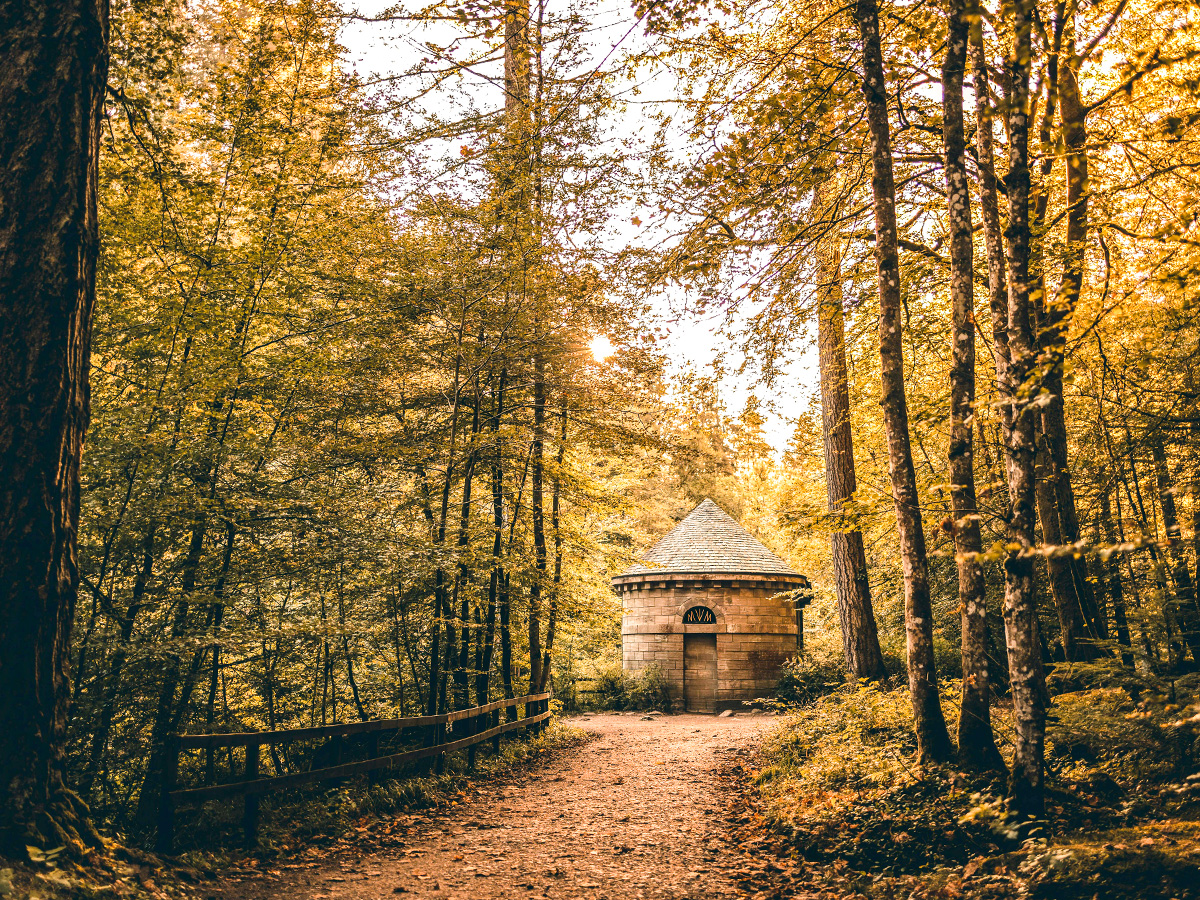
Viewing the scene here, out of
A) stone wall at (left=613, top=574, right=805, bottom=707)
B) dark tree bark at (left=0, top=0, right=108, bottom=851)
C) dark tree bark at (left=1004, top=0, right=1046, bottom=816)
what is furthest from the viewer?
stone wall at (left=613, top=574, right=805, bottom=707)

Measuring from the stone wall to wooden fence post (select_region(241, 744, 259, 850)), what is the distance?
14.1m

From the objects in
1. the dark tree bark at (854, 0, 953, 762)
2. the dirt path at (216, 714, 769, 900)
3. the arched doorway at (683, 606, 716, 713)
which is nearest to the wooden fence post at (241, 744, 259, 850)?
the dirt path at (216, 714, 769, 900)

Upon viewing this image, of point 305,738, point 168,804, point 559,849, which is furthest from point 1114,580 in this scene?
point 168,804

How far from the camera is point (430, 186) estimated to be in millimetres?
10930

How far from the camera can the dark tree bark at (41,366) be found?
3.71m

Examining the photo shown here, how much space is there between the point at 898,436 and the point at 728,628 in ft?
43.9

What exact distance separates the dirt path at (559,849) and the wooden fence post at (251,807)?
454 mm

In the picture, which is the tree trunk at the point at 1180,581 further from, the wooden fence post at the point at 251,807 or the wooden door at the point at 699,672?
the wooden door at the point at 699,672

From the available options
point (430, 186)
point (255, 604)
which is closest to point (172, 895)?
point (255, 604)

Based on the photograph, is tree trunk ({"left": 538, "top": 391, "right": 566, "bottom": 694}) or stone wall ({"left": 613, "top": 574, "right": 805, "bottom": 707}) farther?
stone wall ({"left": 613, "top": 574, "right": 805, "bottom": 707})

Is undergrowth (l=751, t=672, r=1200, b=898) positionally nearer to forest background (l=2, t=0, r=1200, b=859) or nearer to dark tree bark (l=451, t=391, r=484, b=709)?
forest background (l=2, t=0, r=1200, b=859)

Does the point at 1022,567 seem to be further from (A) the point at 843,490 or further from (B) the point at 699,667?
(B) the point at 699,667

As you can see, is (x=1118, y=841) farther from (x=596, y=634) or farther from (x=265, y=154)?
(x=596, y=634)

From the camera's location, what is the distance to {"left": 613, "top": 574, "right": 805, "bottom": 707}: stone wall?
18.7m
